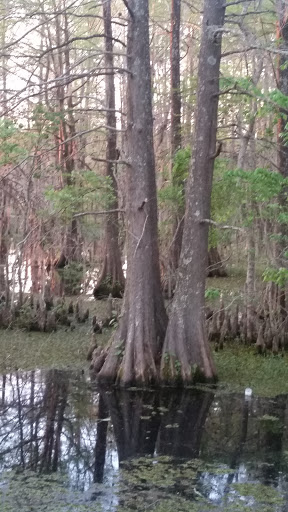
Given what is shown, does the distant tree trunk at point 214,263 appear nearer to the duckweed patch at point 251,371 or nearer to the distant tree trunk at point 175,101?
the distant tree trunk at point 175,101

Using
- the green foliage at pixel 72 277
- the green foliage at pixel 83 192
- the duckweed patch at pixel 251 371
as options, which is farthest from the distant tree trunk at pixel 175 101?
the duckweed patch at pixel 251 371

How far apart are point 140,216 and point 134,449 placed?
3163 millimetres

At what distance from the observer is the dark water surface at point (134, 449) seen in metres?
4.82

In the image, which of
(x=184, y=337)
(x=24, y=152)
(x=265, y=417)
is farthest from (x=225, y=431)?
(x=24, y=152)

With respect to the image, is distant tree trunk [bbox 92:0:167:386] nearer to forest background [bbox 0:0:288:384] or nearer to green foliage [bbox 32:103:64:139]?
forest background [bbox 0:0:288:384]

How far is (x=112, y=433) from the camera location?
253 inches

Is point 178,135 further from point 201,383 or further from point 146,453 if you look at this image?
point 146,453

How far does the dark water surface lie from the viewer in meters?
4.82

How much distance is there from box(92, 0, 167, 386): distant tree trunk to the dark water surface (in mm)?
789

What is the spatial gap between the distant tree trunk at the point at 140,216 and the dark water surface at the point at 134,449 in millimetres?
789

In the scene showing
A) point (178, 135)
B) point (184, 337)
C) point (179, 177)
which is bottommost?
point (184, 337)

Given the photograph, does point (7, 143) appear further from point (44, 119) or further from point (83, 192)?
point (83, 192)

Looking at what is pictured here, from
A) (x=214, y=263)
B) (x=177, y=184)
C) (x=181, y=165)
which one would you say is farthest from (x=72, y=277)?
(x=181, y=165)

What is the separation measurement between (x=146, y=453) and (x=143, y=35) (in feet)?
16.1
